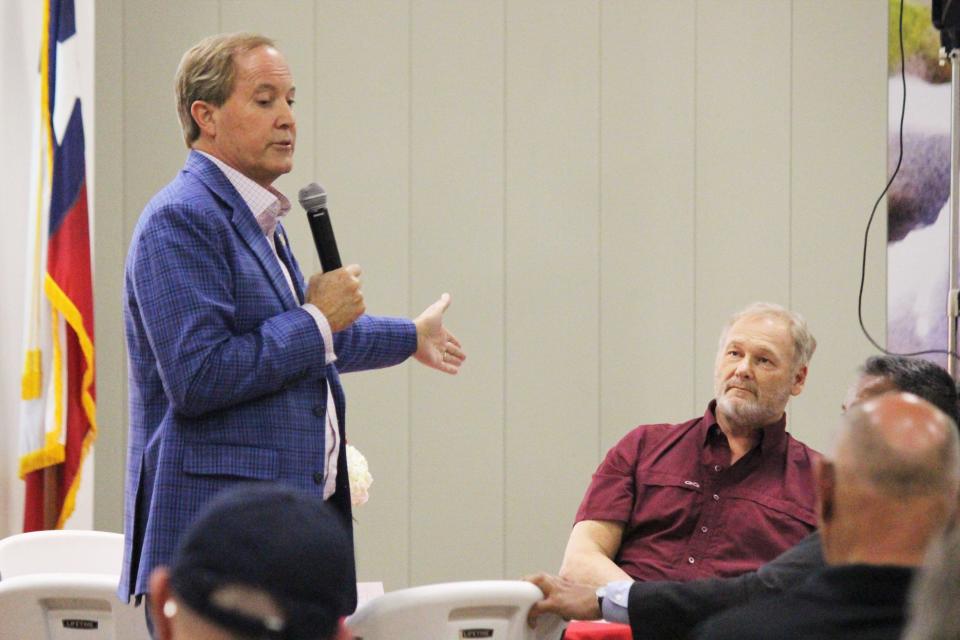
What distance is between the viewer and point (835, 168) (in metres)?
4.55

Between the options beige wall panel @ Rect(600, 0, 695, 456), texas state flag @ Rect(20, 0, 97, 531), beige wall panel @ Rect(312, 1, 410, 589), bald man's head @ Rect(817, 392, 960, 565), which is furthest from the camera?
beige wall panel @ Rect(600, 0, 695, 456)

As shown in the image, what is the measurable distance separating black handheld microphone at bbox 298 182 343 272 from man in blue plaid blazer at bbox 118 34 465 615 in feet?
0.20

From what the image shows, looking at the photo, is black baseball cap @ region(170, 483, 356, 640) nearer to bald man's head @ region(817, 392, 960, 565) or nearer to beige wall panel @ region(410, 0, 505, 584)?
bald man's head @ region(817, 392, 960, 565)

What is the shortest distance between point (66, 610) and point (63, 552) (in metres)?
0.76

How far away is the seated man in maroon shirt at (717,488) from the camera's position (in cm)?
291

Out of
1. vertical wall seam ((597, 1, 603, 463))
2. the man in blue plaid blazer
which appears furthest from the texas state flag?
vertical wall seam ((597, 1, 603, 463))

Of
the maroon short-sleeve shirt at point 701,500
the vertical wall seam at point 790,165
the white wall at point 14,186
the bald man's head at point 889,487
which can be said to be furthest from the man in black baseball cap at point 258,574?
the vertical wall seam at point 790,165

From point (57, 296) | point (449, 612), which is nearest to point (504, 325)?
point (57, 296)

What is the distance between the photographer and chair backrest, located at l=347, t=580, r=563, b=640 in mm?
2131

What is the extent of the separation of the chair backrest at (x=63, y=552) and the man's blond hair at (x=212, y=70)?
3.78 feet

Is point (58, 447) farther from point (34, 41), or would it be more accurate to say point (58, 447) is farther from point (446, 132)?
point (446, 132)

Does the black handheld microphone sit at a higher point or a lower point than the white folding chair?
higher

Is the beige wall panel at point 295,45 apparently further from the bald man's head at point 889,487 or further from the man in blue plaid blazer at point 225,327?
the bald man's head at point 889,487

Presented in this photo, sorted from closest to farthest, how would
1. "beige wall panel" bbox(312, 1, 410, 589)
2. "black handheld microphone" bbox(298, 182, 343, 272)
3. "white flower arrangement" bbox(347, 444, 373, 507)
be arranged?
"black handheld microphone" bbox(298, 182, 343, 272)
"white flower arrangement" bbox(347, 444, 373, 507)
"beige wall panel" bbox(312, 1, 410, 589)
